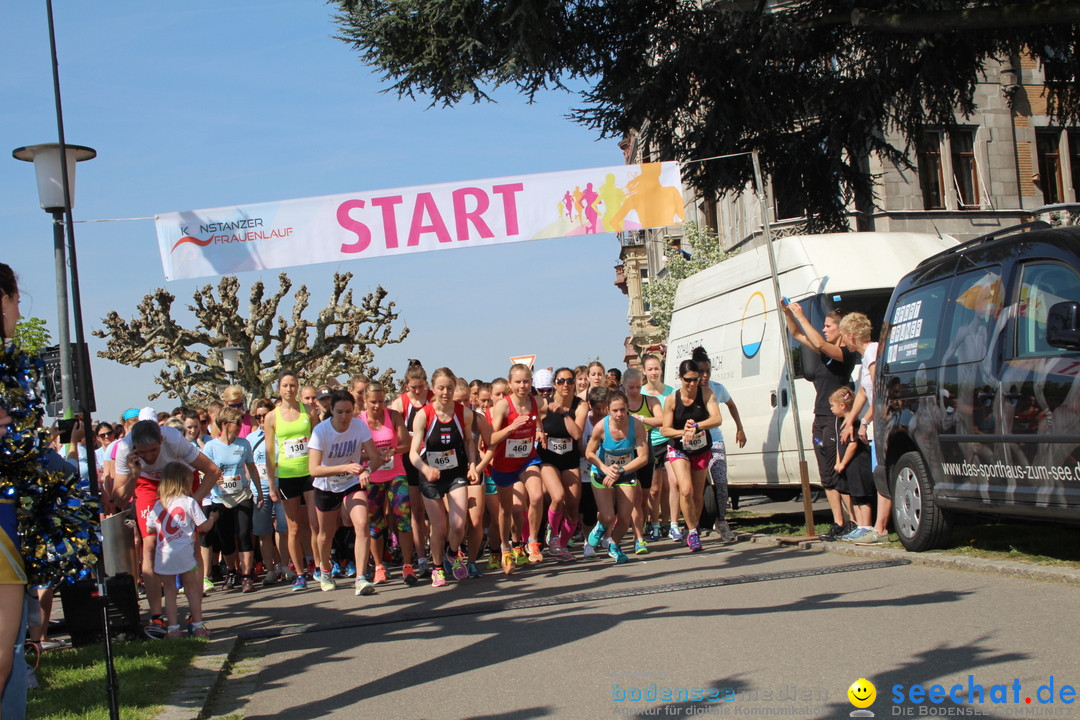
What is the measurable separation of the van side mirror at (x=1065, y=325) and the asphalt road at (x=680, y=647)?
150cm

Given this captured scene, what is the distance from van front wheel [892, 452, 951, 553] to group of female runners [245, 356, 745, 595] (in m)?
2.64

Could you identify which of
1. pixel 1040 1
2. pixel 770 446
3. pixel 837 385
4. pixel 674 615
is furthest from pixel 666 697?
pixel 1040 1

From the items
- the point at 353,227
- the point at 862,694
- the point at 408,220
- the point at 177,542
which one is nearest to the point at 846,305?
the point at 408,220

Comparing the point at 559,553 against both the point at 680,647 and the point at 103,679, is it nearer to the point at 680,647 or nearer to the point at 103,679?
the point at 680,647

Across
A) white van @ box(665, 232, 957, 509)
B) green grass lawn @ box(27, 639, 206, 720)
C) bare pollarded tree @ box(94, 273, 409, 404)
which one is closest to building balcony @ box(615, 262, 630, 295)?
bare pollarded tree @ box(94, 273, 409, 404)

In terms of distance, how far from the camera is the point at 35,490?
4.30 metres

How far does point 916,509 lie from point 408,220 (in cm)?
635

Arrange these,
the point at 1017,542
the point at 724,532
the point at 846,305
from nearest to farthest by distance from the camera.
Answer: the point at 1017,542 < the point at 724,532 < the point at 846,305

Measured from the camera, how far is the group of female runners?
10.9 metres

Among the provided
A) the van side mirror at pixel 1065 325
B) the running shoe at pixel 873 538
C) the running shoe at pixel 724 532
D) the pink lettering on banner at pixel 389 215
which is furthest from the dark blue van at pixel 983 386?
the pink lettering on banner at pixel 389 215

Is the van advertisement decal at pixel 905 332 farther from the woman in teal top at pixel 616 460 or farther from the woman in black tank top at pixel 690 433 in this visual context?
the woman in teal top at pixel 616 460

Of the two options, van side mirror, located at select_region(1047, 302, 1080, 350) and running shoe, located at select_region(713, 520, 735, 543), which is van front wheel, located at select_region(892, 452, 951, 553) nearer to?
van side mirror, located at select_region(1047, 302, 1080, 350)

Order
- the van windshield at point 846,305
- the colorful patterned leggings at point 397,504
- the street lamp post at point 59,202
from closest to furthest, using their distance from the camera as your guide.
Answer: the street lamp post at point 59,202 → the colorful patterned leggings at point 397,504 → the van windshield at point 846,305

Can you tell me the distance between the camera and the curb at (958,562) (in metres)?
7.51
